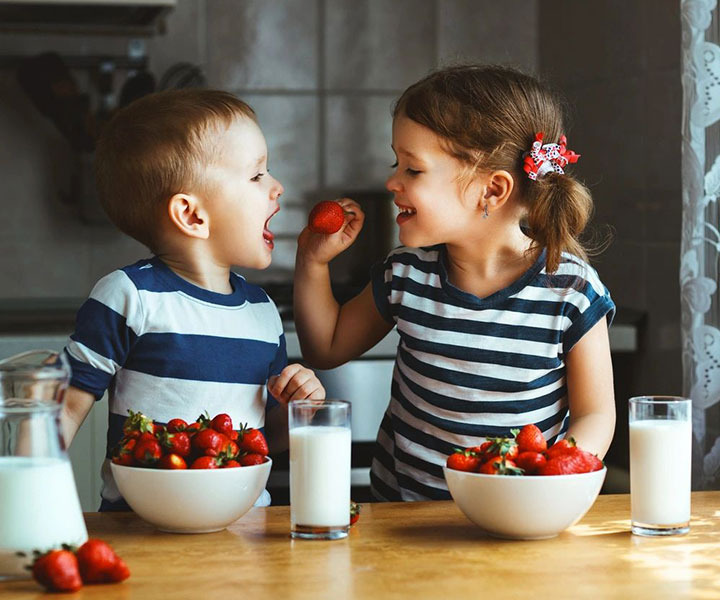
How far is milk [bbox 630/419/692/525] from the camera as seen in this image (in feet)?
3.68

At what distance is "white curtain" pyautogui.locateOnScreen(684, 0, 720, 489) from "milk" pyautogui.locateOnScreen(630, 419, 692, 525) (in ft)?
2.59

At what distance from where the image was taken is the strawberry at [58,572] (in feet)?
3.06

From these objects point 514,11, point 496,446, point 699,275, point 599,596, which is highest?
point 514,11

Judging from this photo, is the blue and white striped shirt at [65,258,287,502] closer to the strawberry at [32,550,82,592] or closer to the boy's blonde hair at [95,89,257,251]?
the boy's blonde hair at [95,89,257,251]

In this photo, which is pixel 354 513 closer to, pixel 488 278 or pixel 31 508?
pixel 31 508

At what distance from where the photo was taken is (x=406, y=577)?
0.98m

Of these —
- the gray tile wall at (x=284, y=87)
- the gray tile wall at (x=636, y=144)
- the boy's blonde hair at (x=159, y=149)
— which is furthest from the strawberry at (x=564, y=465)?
the gray tile wall at (x=284, y=87)

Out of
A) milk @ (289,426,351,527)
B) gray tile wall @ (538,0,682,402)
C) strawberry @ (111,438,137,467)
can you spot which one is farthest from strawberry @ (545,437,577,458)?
gray tile wall @ (538,0,682,402)

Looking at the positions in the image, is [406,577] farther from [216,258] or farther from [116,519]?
[216,258]

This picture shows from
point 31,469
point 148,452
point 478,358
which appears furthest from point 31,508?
point 478,358

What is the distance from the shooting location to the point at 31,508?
96 centimetres

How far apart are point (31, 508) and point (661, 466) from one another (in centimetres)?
62

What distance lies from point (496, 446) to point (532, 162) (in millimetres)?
521

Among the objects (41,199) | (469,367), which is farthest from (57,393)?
(41,199)
